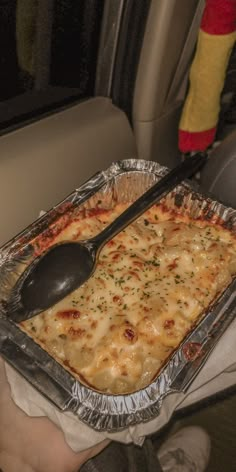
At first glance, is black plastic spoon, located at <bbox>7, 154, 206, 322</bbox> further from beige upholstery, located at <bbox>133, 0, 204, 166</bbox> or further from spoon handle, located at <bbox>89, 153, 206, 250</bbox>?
beige upholstery, located at <bbox>133, 0, 204, 166</bbox>

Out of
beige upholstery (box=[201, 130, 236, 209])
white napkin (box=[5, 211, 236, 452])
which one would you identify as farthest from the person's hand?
beige upholstery (box=[201, 130, 236, 209])

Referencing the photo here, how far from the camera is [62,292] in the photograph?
139cm

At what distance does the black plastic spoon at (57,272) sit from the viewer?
4.48ft

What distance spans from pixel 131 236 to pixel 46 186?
334 mm

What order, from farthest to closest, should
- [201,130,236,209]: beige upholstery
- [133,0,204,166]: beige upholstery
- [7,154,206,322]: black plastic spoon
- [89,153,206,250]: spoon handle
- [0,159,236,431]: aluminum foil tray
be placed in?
1. [201,130,236,209]: beige upholstery
2. [133,0,204,166]: beige upholstery
3. [89,153,206,250]: spoon handle
4. [7,154,206,322]: black plastic spoon
5. [0,159,236,431]: aluminum foil tray

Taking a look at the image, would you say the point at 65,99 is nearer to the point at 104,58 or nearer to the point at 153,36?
the point at 104,58

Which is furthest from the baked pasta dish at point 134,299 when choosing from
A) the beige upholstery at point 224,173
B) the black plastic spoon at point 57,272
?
the beige upholstery at point 224,173

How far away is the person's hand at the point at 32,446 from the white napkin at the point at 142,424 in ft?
0.13

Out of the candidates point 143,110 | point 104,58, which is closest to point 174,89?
point 143,110

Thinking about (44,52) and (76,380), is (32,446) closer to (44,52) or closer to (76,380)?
(76,380)

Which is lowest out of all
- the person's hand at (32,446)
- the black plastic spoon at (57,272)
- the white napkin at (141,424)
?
the person's hand at (32,446)

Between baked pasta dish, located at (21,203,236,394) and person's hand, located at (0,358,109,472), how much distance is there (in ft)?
0.57

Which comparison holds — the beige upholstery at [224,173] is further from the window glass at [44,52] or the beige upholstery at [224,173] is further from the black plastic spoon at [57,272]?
the window glass at [44,52]

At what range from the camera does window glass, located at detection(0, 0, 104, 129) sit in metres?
1.56
